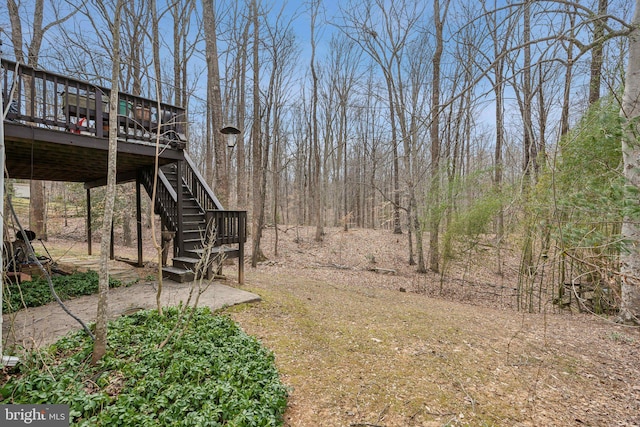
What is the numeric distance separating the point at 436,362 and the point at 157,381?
8.50 feet

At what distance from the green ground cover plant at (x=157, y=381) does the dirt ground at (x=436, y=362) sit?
31 centimetres

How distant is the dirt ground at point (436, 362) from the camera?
222 cm

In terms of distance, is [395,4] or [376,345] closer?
[376,345]

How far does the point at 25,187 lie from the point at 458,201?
2299 centimetres

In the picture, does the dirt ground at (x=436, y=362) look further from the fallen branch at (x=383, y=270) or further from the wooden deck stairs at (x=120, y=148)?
the fallen branch at (x=383, y=270)

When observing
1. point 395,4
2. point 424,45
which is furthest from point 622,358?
point 424,45

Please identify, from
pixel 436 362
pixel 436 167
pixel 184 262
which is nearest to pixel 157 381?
pixel 436 362

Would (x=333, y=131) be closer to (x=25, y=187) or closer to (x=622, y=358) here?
(x=622, y=358)

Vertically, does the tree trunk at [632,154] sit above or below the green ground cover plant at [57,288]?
above

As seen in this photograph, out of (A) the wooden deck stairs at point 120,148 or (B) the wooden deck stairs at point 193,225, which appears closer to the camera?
(A) the wooden deck stairs at point 120,148

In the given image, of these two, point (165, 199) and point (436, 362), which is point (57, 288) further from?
point (436, 362)

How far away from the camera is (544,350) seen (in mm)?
3418

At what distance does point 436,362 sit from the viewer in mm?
2963

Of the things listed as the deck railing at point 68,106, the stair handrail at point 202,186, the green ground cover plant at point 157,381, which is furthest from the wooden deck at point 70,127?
the green ground cover plant at point 157,381
